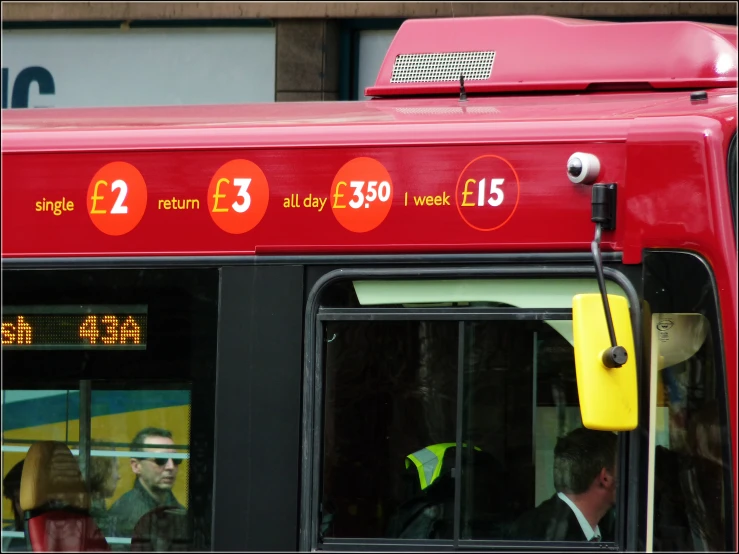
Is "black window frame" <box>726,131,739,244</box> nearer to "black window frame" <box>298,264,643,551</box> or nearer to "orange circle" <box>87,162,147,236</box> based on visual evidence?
"black window frame" <box>298,264,643,551</box>

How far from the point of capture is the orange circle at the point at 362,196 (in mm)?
3168

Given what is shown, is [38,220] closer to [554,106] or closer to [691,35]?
[554,106]

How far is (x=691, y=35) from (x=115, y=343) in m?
2.07

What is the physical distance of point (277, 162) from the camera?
324 cm

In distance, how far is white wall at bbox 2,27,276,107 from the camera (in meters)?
9.81

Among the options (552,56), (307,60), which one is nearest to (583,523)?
(552,56)

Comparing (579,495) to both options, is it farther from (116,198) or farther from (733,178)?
(116,198)

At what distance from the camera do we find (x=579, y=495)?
3010mm

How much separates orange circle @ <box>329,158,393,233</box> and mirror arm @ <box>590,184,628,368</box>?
0.59 m

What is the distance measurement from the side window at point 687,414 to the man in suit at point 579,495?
0.14m

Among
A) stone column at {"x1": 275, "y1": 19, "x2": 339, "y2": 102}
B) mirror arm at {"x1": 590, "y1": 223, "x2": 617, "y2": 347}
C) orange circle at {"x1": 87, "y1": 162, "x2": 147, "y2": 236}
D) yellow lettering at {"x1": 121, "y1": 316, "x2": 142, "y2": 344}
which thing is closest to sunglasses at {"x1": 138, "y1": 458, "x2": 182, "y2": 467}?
yellow lettering at {"x1": 121, "y1": 316, "x2": 142, "y2": 344}

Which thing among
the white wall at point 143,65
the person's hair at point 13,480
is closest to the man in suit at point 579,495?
the person's hair at point 13,480

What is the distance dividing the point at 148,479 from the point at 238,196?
0.87 meters

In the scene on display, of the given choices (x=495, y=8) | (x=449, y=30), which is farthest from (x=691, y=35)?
(x=495, y=8)
